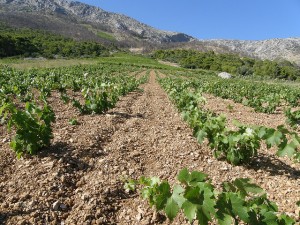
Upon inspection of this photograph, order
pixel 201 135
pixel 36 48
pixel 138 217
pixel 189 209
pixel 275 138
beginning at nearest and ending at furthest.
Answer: pixel 189 209 < pixel 138 217 < pixel 275 138 < pixel 201 135 < pixel 36 48

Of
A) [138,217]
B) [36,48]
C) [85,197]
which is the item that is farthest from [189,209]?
[36,48]

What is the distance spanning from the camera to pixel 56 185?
14.2ft

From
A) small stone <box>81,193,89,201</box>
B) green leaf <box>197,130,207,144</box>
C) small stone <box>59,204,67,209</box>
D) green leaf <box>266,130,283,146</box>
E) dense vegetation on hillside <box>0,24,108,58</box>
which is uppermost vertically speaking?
green leaf <box>266,130,283,146</box>

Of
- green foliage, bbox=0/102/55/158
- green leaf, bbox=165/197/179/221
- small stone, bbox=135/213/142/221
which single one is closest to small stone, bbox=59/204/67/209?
small stone, bbox=135/213/142/221

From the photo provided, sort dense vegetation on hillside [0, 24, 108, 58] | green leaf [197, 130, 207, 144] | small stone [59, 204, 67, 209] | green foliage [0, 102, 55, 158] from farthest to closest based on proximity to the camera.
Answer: dense vegetation on hillside [0, 24, 108, 58]
green leaf [197, 130, 207, 144]
green foliage [0, 102, 55, 158]
small stone [59, 204, 67, 209]

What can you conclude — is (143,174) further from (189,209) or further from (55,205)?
(189,209)

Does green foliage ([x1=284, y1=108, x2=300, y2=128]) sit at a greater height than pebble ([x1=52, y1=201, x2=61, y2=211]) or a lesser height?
greater

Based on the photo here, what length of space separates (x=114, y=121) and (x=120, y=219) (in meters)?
4.94

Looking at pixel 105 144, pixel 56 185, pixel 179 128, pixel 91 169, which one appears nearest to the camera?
pixel 56 185

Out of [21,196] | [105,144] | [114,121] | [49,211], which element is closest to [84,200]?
[49,211]

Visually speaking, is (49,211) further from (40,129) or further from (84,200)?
(40,129)

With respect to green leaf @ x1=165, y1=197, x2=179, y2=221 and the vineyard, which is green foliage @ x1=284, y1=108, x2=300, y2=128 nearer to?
the vineyard

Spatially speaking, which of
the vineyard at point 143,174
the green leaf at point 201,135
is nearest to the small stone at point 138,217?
the vineyard at point 143,174

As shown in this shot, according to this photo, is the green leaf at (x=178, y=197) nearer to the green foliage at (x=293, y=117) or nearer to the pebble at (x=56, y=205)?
the pebble at (x=56, y=205)
